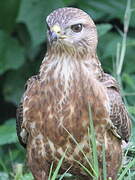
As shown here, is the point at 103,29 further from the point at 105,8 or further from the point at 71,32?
the point at 71,32

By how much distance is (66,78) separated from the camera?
245 inches

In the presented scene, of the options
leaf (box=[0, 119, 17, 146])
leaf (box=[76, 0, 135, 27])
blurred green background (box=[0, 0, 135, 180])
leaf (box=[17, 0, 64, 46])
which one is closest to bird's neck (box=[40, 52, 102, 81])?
leaf (box=[0, 119, 17, 146])

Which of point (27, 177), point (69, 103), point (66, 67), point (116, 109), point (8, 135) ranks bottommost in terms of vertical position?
point (8, 135)

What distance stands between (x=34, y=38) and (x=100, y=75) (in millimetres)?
2426

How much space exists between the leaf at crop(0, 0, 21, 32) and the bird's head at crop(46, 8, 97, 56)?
2.89m

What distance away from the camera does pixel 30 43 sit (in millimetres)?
9375

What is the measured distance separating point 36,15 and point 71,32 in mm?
2707

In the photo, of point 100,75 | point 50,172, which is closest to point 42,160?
point 50,172

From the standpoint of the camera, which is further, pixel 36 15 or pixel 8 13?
pixel 8 13

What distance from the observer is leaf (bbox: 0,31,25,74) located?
9.11 m

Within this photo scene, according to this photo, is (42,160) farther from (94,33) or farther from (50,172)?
(94,33)

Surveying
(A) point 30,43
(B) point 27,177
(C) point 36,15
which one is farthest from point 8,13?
(B) point 27,177

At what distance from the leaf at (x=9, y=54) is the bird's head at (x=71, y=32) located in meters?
2.88

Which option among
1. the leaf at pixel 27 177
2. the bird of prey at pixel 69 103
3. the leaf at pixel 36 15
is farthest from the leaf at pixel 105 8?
the bird of prey at pixel 69 103
